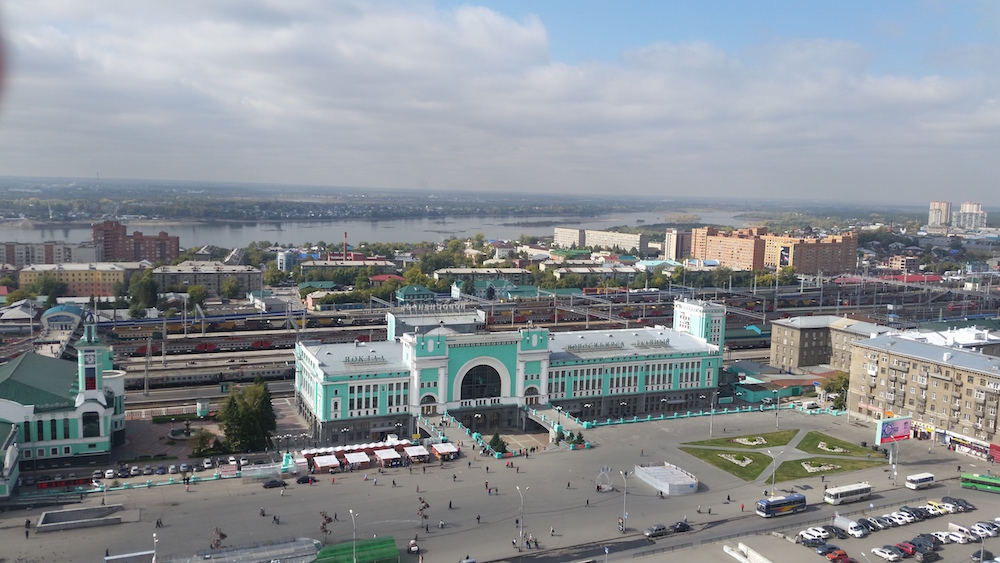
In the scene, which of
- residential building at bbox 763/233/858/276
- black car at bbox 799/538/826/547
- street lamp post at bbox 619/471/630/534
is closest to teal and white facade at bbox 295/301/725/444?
street lamp post at bbox 619/471/630/534

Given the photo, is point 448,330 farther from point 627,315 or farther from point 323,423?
point 627,315

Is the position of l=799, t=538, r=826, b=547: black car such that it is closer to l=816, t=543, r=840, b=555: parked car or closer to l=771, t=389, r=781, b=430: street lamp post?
l=816, t=543, r=840, b=555: parked car

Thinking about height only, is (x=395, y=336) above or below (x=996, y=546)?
above

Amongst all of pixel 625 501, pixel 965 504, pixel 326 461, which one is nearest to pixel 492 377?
pixel 326 461

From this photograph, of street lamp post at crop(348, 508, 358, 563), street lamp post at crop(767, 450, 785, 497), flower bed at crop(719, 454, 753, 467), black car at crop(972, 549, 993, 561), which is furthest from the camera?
flower bed at crop(719, 454, 753, 467)

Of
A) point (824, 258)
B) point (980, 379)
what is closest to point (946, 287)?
point (824, 258)
